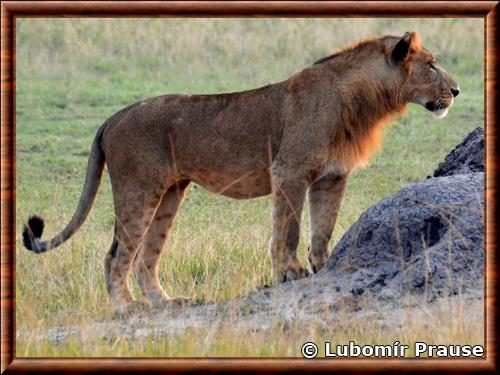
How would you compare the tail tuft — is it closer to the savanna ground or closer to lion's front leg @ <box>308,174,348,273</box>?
the savanna ground

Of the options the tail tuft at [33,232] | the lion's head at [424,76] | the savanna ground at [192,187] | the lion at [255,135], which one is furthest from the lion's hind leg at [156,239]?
the lion's head at [424,76]

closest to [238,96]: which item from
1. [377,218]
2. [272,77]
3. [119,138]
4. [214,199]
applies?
[119,138]

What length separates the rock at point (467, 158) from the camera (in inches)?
279

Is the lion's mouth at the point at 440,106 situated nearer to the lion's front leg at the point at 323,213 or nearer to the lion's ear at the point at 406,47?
the lion's ear at the point at 406,47

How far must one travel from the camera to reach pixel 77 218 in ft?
23.1

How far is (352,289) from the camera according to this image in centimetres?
629

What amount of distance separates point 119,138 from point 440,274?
211 centimetres

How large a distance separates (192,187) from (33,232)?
13.1ft

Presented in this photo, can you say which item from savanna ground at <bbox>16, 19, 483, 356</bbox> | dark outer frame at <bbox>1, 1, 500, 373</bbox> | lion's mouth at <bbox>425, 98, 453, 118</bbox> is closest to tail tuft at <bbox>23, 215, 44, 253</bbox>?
savanna ground at <bbox>16, 19, 483, 356</bbox>

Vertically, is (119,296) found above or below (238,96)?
below

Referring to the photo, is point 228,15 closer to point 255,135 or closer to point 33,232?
point 255,135

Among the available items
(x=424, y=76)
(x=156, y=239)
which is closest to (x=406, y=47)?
(x=424, y=76)

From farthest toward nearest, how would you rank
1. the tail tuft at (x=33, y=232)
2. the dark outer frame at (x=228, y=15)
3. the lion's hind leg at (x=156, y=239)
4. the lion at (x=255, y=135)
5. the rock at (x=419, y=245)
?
the lion's hind leg at (x=156, y=239) → the lion at (x=255, y=135) → the tail tuft at (x=33, y=232) → the rock at (x=419, y=245) → the dark outer frame at (x=228, y=15)
